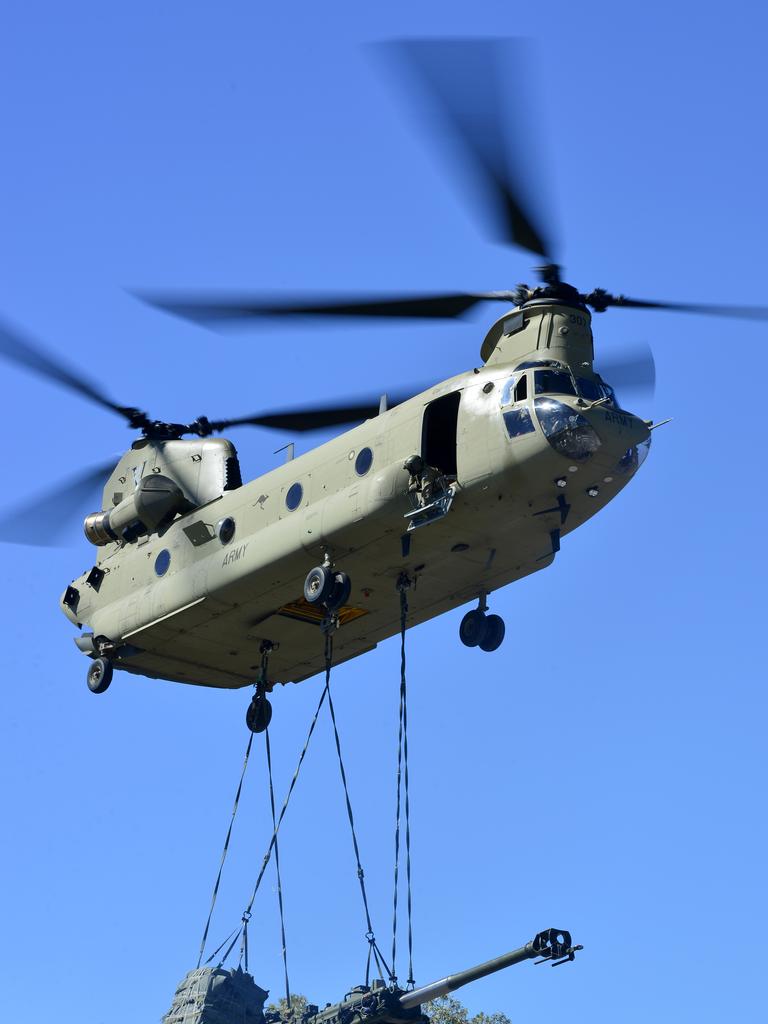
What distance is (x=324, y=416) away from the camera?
34281mm

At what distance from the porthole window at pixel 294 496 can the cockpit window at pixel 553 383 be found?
204 inches

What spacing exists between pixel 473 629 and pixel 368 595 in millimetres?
1988

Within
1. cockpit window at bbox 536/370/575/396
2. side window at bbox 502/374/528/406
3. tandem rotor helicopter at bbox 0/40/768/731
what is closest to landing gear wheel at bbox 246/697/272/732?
tandem rotor helicopter at bbox 0/40/768/731

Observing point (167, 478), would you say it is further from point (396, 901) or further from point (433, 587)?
point (396, 901)

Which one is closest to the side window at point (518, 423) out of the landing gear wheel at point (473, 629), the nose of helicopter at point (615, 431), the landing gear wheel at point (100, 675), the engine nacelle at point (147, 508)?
the nose of helicopter at point (615, 431)

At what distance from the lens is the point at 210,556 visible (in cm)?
3353

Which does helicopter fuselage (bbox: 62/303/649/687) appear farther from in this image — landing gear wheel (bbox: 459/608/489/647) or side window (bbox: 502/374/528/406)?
landing gear wheel (bbox: 459/608/489/647)

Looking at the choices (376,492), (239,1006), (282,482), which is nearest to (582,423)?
(376,492)

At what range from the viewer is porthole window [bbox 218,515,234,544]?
33.4 metres

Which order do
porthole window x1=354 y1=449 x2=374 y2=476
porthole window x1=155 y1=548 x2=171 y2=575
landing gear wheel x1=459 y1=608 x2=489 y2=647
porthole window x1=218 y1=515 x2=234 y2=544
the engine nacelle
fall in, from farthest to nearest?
1. the engine nacelle
2. porthole window x1=155 y1=548 x2=171 y2=575
3. porthole window x1=218 y1=515 x2=234 y2=544
4. landing gear wheel x1=459 y1=608 x2=489 y2=647
5. porthole window x1=354 y1=449 x2=374 y2=476

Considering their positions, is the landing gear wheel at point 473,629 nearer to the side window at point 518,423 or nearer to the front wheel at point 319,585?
the front wheel at point 319,585

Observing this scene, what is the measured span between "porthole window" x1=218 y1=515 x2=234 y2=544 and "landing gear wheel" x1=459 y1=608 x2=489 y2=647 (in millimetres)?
4741

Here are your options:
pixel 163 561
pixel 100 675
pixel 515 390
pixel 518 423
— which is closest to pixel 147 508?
pixel 163 561

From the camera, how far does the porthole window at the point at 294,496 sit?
32.0 meters
